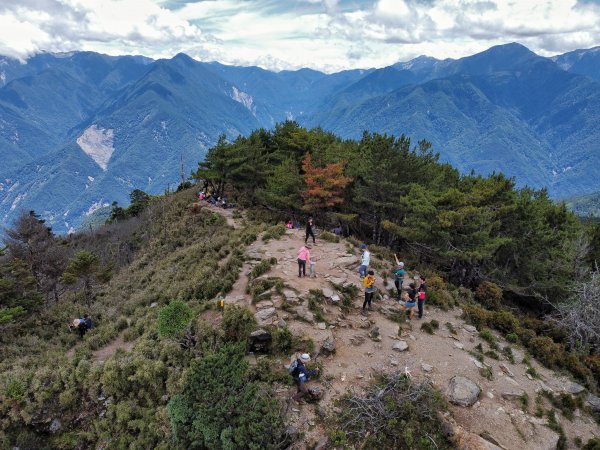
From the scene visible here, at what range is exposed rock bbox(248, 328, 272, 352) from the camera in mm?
12977

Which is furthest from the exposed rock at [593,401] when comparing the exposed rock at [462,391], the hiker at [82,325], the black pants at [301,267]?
the hiker at [82,325]

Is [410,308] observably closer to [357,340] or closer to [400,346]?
[400,346]

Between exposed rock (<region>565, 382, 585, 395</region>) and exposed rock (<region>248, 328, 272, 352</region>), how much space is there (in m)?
11.3

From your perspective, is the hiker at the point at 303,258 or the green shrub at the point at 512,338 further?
the hiker at the point at 303,258

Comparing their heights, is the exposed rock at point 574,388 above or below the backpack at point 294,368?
below

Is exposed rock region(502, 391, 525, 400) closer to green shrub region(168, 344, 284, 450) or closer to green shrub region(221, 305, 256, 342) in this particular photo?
green shrub region(168, 344, 284, 450)

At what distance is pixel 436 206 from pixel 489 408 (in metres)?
15.5

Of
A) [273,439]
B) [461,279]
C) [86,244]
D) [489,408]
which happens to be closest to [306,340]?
[273,439]

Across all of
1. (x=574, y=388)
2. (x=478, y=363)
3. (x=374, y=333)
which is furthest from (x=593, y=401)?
(x=374, y=333)

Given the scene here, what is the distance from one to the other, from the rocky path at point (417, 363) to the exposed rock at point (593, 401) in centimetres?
61

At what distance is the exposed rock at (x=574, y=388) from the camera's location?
13734 mm

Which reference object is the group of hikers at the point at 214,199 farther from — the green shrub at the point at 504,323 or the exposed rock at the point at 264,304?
the green shrub at the point at 504,323

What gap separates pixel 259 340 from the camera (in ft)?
43.0

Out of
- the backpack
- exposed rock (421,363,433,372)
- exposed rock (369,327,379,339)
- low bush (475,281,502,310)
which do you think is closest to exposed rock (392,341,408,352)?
exposed rock (369,327,379,339)
